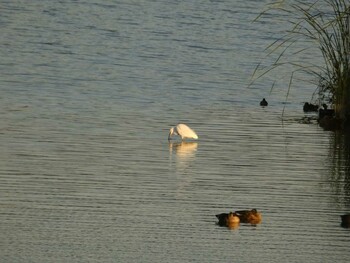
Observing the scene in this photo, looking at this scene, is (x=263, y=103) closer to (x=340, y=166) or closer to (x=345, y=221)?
(x=340, y=166)

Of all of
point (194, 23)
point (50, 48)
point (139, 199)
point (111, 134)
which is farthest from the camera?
point (194, 23)

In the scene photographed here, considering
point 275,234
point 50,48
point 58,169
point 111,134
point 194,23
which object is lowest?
point 275,234

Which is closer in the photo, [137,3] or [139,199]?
[139,199]

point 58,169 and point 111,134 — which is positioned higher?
point 111,134

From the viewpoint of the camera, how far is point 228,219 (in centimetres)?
1295

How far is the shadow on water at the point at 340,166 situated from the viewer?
15.1 m

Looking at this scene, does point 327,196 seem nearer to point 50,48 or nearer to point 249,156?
point 249,156

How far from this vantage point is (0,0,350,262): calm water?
1244 centimetres

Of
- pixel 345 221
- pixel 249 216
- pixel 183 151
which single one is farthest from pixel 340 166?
pixel 249 216

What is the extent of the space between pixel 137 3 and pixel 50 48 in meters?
9.59

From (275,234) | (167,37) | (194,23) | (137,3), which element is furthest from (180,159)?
(137,3)

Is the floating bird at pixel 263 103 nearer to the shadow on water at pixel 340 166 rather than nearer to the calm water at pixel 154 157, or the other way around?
the calm water at pixel 154 157

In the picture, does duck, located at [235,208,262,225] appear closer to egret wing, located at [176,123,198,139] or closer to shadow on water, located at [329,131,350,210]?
shadow on water, located at [329,131,350,210]

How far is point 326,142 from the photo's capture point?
1903 cm
